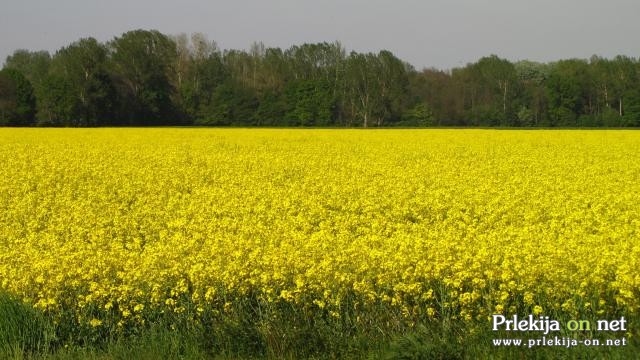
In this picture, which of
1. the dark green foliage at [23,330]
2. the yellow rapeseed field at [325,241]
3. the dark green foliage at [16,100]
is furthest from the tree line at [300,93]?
the dark green foliage at [23,330]

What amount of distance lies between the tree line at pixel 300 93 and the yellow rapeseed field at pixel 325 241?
128ft

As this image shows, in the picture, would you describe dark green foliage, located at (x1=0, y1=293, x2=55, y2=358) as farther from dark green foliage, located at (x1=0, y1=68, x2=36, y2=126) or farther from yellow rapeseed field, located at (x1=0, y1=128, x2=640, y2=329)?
dark green foliage, located at (x1=0, y1=68, x2=36, y2=126)

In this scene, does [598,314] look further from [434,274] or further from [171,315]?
[171,315]

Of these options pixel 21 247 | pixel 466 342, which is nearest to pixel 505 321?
pixel 466 342

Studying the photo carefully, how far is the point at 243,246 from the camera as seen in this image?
744 centimetres

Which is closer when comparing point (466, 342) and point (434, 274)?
point (466, 342)

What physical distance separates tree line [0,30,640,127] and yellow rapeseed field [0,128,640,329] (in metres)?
39.2

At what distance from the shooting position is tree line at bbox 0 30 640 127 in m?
52.9

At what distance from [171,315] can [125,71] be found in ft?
187

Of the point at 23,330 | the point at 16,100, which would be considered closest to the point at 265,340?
the point at 23,330

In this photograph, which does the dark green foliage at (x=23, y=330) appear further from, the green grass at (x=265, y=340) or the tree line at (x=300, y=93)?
the tree line at (x=300, y=93)

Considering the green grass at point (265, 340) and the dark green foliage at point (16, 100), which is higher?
the dark green foliage at point (16, 100)

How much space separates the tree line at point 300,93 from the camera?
52906 mm

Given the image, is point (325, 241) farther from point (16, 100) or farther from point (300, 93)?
point (300, 93)
